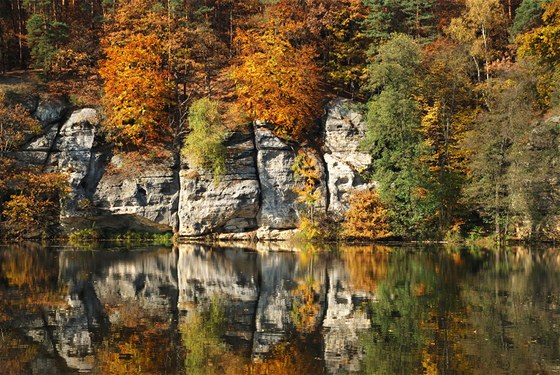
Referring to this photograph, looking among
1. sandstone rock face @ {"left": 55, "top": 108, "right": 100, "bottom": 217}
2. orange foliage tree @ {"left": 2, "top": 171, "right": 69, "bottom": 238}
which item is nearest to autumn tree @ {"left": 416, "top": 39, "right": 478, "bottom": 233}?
sandstone rock face @ {"left": 55, "top": 108, "right": 100, "bottom": 217}

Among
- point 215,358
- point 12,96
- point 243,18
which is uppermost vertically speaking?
point 243,18

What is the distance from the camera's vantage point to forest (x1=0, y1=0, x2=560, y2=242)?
44031mm

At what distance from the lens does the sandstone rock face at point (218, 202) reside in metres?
46.1

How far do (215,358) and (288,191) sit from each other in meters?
34.5

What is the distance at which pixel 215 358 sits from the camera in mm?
12844

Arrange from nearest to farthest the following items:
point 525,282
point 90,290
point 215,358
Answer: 1. point 215,358
2. point 90,290
3. point 525,282

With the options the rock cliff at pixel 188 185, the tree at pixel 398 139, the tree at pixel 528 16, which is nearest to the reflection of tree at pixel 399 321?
the tree at pixel 398 139

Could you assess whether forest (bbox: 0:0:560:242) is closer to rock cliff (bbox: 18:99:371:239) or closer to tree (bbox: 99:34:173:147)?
tree (bbox: 99:34:173:147)

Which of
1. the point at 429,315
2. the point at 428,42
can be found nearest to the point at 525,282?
the point at 429,315

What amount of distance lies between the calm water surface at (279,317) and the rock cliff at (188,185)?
1520 cm

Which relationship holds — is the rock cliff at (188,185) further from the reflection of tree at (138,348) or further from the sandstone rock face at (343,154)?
the reflection of tree at (138,348)

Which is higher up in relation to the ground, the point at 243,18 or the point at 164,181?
the point at 243,18

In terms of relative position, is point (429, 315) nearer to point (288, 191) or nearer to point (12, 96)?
point (288, 191)

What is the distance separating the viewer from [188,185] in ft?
153
